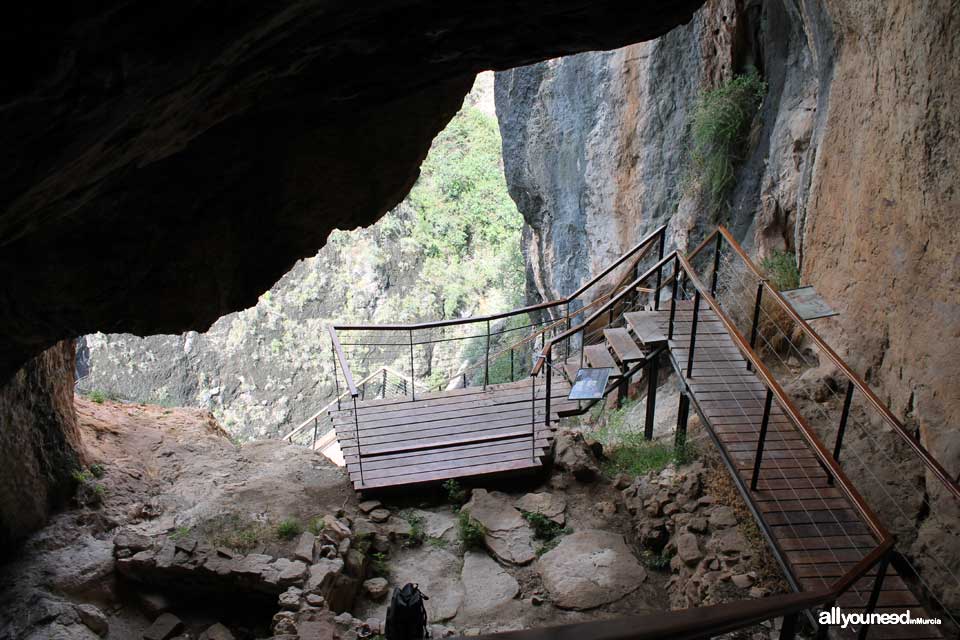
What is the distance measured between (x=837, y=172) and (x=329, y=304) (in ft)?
76.3

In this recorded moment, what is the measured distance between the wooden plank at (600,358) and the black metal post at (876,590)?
3.50 m

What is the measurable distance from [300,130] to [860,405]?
501 cm

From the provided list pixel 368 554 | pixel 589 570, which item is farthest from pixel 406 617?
pixel 368 554

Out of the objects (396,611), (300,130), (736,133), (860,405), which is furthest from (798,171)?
(396,611)

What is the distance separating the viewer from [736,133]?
840 centimetres

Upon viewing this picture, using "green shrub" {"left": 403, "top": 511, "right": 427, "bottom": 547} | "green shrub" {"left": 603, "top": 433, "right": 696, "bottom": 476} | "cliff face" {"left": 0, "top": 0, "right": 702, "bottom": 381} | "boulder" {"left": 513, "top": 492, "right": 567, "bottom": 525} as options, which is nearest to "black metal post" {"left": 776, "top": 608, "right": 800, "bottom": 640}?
"cliff face" {"left": 0, "top": 0, "right": 702, "bottom": 381}

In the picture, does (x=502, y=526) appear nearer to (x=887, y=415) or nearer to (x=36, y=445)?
(x=887, y=415)

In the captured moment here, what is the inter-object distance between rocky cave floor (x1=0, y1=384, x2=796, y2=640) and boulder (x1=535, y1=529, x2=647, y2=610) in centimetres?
1

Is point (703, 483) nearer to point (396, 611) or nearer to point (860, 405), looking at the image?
point (860, 405)

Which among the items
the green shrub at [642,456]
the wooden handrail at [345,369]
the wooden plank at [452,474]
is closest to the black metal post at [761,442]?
the green shrub at [642,456]

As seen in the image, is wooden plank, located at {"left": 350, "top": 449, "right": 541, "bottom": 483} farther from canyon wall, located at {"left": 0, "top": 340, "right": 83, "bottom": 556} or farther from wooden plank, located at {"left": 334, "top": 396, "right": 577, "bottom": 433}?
canyon wall, located at {"left": 0, "top": 340, "right": 83, "bottom": 556}

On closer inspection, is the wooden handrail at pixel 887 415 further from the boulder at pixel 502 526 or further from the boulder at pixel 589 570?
the boulder at pixel 502 526

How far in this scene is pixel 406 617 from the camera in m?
4.09

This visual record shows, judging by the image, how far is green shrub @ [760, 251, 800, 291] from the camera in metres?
7.09
